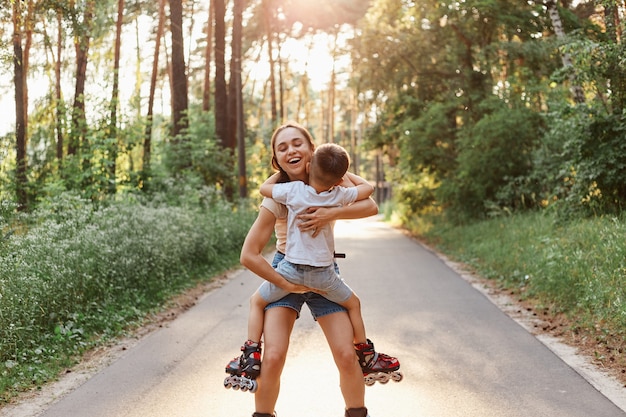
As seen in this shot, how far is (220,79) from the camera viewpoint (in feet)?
87.1

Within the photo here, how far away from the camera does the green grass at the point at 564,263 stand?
8742mm

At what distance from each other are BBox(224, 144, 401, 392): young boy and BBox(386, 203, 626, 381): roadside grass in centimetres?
359

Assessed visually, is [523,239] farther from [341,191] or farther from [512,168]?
[341,191]

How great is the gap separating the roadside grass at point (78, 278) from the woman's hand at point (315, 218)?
3359 mm

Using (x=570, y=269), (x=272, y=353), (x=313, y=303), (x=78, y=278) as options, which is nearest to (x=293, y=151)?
(x=313, y=303)

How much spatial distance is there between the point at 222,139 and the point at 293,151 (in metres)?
22.7

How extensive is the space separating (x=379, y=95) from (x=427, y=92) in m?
2.11

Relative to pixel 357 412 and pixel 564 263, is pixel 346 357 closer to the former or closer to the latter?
pixel 357 412

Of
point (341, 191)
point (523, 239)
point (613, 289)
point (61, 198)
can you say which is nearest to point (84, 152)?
point (61, 198)

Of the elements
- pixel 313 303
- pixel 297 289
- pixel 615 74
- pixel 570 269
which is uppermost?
pixel 615 74

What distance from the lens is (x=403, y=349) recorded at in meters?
7.77

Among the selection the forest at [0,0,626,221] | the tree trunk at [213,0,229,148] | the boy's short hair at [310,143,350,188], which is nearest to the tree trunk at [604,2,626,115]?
the forest at [0,0,626,221]

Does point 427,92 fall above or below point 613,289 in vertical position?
above

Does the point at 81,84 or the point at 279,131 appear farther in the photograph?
the point at 81,84
